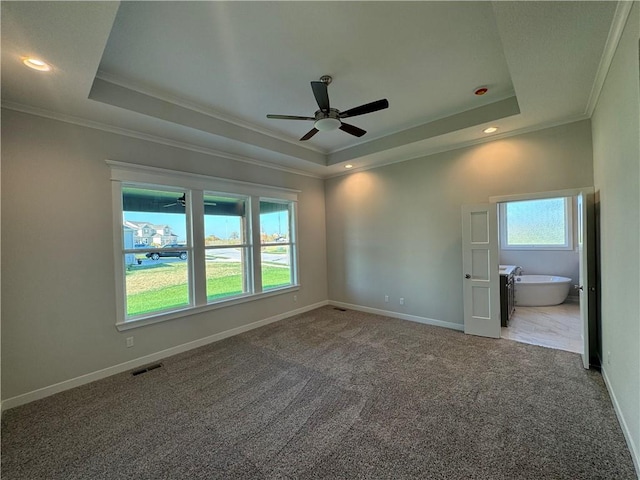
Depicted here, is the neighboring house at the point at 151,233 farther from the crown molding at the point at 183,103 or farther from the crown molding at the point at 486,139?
the crown molding at the point at 486,139

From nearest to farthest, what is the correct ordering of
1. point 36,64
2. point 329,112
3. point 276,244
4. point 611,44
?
point 611,44, point 36,64, point 329,112, point 276,244

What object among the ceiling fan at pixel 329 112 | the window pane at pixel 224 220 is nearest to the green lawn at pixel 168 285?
the window pane at pixel 224 220

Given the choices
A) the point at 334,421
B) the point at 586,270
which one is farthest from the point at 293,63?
the point at 586,270

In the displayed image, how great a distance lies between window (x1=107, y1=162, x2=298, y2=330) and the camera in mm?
3332

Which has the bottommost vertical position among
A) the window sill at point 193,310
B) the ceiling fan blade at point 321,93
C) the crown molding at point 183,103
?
the window sill at point 193,310

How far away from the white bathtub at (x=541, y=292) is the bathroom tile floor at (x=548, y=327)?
0.15 meters

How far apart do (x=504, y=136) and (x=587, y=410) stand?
332cm

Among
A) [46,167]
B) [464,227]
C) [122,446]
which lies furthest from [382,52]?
[122,446]

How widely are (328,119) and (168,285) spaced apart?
3.03m

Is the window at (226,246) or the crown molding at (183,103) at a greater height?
the crown molding at (183,103)

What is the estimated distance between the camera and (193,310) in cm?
383

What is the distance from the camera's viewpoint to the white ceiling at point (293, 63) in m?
1.83

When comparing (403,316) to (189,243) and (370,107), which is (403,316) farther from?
(189,243)

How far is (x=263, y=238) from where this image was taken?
4.92 m
